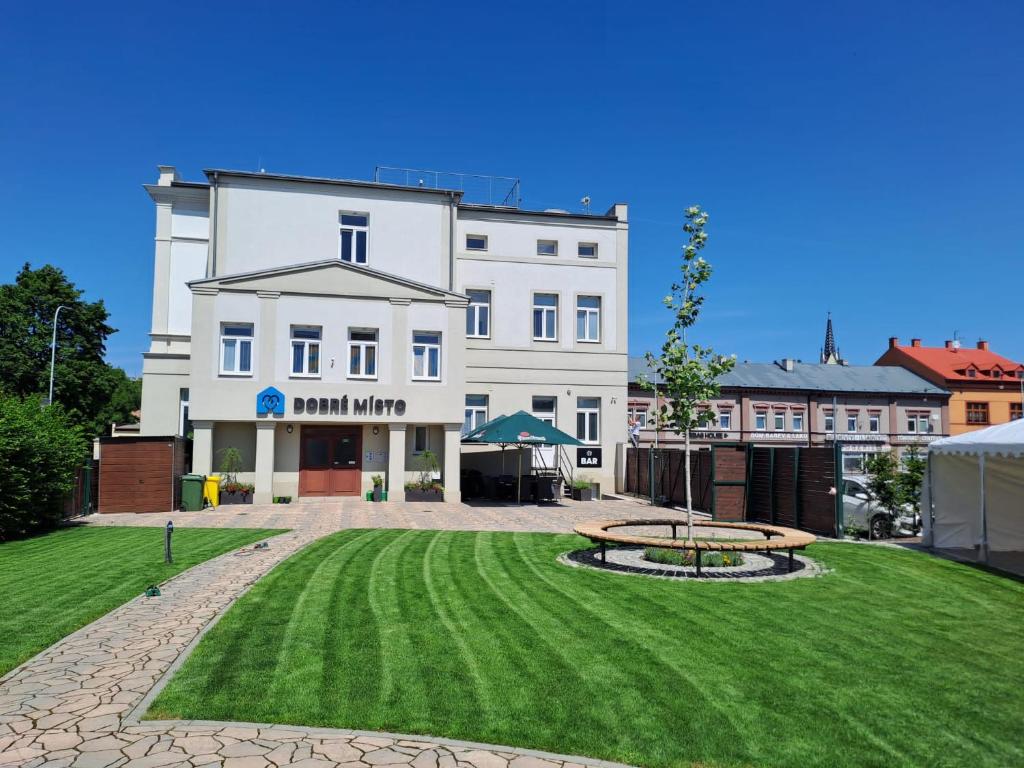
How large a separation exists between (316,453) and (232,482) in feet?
8.76

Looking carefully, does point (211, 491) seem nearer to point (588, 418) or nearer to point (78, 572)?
point (78, 572)

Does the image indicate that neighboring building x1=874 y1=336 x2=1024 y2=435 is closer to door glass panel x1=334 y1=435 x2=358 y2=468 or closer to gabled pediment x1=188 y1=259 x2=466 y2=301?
gabled pediment x1=188 y1=259 x2=466 y2=301

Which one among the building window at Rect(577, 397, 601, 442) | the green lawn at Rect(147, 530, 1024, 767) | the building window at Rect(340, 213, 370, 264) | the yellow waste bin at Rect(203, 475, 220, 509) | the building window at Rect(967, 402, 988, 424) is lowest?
the green lawn at Rect(147, 530, 1024, 767)

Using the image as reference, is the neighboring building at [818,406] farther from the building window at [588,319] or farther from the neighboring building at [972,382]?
the building window at [588,319]

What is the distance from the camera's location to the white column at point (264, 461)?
2208cm

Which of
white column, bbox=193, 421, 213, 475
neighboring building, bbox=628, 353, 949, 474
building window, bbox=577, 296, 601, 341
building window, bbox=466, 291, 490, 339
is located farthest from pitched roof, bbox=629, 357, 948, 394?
white column, bbox=193, 421, 213, 475

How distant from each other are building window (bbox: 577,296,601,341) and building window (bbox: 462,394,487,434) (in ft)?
15.6

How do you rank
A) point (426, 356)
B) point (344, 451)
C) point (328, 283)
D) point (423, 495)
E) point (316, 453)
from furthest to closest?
point (426, 356), point (344, 451), point (316, 453), point (423, 495), point (328, 283)

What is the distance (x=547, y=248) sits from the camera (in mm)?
28984

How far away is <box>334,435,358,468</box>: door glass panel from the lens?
23.6m

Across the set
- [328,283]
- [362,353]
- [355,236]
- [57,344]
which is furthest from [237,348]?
[57,344]

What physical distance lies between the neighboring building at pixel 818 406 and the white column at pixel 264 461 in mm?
27434

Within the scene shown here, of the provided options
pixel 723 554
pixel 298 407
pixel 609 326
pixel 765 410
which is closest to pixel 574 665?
pixel 723 554

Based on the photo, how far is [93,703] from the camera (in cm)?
Answer: 550
